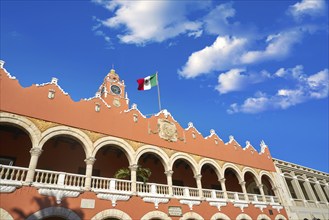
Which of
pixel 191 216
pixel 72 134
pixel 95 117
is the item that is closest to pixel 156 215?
pixel 191 216

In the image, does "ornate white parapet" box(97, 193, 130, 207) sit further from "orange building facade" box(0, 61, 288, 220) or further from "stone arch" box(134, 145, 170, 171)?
"stone arch" box(134, 145, 170, 171)

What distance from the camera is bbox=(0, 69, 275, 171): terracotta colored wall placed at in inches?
512

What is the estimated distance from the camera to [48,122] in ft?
44.2

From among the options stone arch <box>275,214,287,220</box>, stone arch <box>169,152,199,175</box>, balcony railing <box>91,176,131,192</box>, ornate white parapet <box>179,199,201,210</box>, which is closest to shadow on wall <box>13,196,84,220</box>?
balcony railing <box>91,176,131,192</box>

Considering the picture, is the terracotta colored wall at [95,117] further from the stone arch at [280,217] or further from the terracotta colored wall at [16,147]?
the stone arch at [280,217]

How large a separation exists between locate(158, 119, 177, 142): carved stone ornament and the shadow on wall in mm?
7974

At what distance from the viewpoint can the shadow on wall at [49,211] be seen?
35.7 feet

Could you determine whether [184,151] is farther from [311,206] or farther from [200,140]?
[311,206]

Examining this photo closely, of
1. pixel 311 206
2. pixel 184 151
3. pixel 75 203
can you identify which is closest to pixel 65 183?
pixel 75 203

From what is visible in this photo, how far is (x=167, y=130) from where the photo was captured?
18.7 meters

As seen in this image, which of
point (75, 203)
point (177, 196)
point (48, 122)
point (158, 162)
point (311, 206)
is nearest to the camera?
point (75, 203)

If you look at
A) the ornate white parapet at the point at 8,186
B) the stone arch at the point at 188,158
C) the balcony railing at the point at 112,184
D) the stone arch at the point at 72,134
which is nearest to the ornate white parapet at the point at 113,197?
the balcony railing at the point at 112,184

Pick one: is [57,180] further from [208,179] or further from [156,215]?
[208,179]

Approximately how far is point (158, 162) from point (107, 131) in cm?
598
